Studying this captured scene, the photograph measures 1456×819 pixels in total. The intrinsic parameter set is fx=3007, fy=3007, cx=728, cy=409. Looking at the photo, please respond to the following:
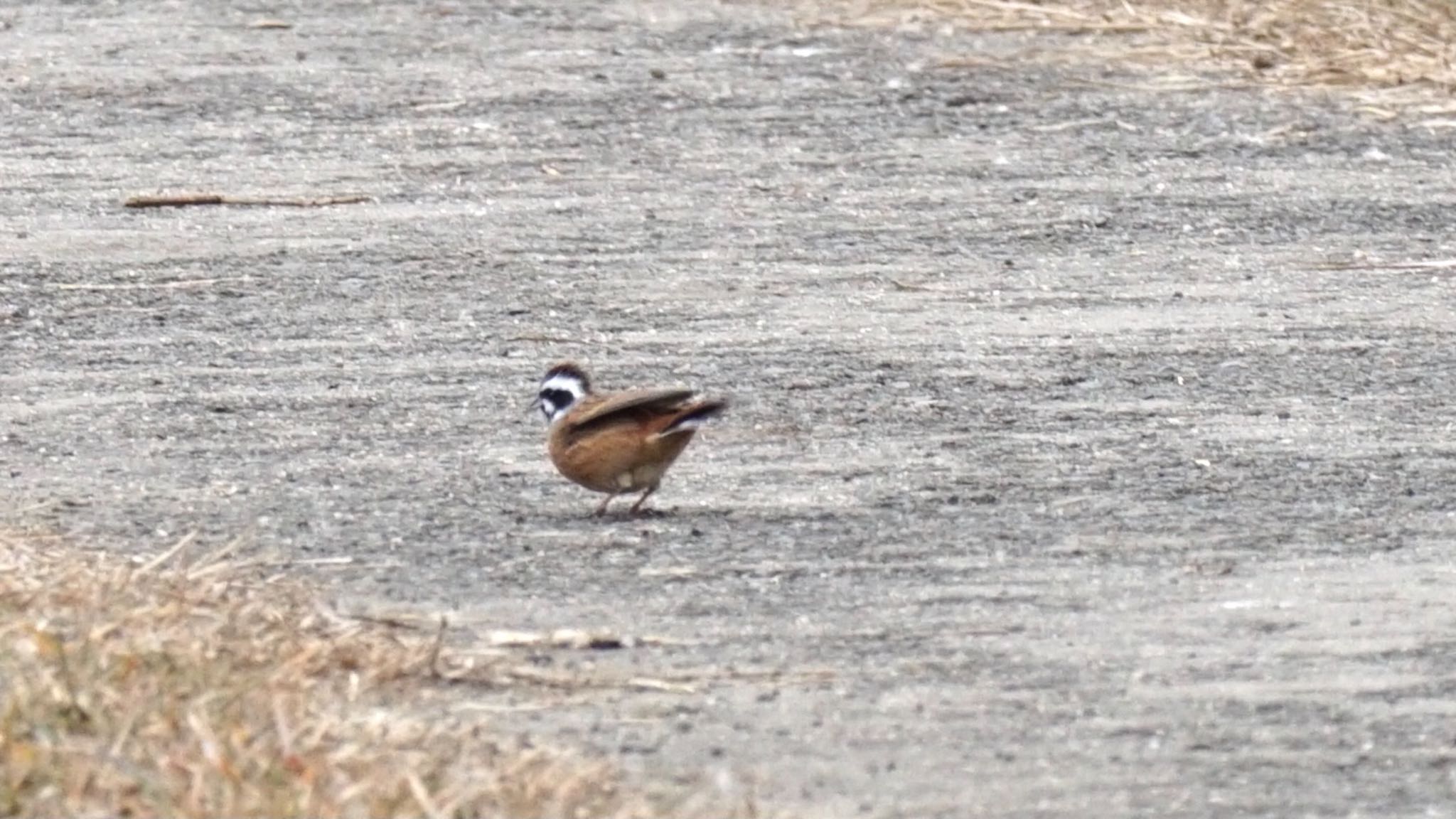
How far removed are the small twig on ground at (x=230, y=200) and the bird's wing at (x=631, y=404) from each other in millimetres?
4116

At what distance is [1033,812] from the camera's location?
506 centimetres

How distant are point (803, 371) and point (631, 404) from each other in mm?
1707

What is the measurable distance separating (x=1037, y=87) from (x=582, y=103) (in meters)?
2.03

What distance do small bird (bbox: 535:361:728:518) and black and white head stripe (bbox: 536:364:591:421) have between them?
0.16 ft

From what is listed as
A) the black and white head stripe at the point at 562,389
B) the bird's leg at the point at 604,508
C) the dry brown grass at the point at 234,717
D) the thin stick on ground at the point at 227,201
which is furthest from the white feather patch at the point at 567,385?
the thin stick on ground at the point at 227,201

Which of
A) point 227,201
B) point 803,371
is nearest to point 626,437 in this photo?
point 803,371

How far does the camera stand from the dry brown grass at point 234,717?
4.69 metres

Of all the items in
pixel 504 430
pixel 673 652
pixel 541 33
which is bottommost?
pixel 541 33

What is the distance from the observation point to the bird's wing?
7289 mm

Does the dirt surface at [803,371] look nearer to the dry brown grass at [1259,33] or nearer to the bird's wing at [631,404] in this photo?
the bird's wing at [631,404]

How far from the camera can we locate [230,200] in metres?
11.3

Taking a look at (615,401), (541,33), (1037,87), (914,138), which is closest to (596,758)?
(615,401)

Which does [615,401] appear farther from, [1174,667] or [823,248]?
[823,248]

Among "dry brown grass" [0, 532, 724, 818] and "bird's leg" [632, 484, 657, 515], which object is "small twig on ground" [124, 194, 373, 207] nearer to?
"bird's leg" [632, 484, 657, 515]
